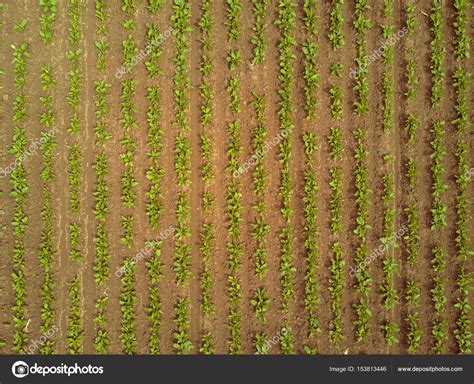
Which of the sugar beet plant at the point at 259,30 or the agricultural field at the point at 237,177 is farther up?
the sugar beet plant at the point at 259,30

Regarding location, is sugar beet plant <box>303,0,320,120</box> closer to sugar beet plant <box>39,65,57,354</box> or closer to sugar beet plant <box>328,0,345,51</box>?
sugar beet plant <box>328,0,345,51</box>

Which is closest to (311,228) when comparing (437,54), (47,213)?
(437,54)

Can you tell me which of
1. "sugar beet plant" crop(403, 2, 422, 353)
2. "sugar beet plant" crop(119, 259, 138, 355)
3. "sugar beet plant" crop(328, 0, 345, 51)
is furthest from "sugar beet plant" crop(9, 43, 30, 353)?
"sugar beet plant" crop(403, 2, 422, 353)

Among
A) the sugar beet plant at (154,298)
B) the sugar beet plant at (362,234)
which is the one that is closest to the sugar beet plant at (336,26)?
the sugar beet plant at (362,234)

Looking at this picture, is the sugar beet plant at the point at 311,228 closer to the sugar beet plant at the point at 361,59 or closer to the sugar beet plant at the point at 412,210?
the sugar beet plant at the point at 361,59

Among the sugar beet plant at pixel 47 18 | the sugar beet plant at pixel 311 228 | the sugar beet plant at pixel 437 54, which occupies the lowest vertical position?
the sugar beet plant at pixel 311 228

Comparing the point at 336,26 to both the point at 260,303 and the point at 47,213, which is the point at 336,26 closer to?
the point at 260,303

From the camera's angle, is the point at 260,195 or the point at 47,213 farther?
the point at 260,195

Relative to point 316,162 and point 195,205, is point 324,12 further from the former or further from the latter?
point 195,205
